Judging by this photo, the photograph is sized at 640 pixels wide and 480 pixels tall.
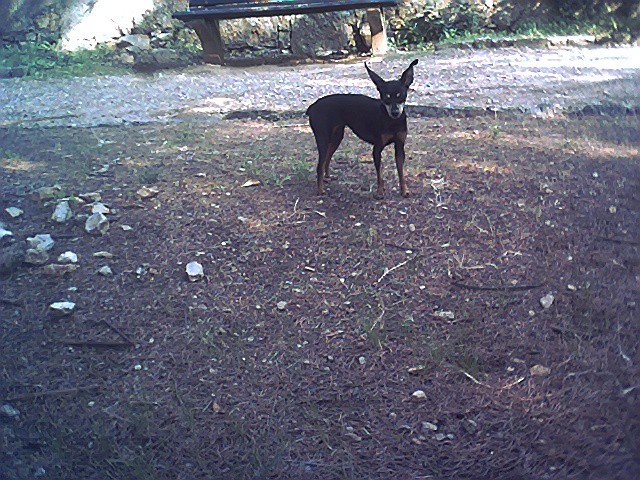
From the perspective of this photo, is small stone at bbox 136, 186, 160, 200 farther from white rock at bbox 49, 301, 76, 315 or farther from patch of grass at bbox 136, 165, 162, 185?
white rock at bbox 49, 301, 76, 315

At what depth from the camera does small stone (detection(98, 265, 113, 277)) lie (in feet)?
6.28

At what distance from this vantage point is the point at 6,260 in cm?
183

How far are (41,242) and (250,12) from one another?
1.95 meters

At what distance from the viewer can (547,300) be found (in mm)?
1752

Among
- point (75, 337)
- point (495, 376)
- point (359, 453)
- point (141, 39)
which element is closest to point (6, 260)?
point (75, 337)

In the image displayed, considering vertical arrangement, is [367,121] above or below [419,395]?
above

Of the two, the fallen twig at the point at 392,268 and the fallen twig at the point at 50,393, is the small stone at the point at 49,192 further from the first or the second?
the fallen twig at the point at 392,268

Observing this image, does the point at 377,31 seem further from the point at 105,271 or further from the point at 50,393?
the point at 50,393

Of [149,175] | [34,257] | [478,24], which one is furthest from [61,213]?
[478,24]

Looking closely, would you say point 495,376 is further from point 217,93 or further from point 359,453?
point 217,93

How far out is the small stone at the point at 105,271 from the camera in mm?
1914

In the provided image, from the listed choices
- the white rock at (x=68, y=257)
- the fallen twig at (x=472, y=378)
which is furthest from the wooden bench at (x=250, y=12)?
the fallen twig at (x=472, y=378)

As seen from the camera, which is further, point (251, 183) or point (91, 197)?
point (251, 183)

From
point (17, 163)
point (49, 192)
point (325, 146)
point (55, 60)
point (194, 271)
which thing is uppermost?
point (55, 60)
